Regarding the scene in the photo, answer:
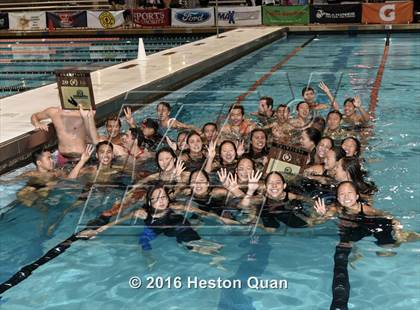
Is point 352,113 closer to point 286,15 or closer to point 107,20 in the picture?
point 286,15

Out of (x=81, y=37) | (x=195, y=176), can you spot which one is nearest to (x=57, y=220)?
(x=195, y=176)

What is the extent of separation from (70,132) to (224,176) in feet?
6.68

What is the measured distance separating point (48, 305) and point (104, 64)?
1005 cm

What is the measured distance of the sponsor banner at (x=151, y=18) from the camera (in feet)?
62.6

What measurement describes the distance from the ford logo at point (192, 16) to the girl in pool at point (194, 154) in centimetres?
1416

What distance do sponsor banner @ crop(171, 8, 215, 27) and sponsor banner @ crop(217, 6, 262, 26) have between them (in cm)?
42

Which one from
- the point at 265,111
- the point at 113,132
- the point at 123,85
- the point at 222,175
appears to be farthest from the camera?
the point at 123,85

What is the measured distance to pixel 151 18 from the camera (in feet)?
63.0

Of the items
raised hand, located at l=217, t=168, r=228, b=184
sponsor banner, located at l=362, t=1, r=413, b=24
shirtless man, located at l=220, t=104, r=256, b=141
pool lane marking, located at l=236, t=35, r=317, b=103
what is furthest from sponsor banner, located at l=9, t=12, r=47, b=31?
raised hand, located at l=217, t=168, r=228, b=184

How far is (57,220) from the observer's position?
4.50m

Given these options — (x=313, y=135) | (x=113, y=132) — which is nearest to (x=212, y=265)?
(x=313, y=135)

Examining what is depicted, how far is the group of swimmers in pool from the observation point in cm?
417

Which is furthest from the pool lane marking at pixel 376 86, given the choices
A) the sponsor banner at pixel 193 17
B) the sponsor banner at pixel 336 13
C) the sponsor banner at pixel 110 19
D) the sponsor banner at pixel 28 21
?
the sponsor banner at pixel 28 21

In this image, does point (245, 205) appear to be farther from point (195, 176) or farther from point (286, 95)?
point (286, 95)
